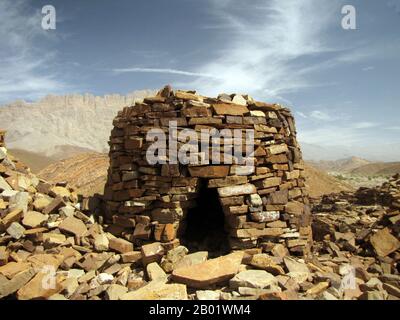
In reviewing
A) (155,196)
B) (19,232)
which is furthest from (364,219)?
(19,232)

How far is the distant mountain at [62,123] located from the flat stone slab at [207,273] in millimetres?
61953

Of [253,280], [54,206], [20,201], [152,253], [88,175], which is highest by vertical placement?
[88,175]

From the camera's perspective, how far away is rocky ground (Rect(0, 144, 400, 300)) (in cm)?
440

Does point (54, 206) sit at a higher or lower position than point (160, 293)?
higher

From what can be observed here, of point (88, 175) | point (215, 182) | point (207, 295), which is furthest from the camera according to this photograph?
point (88, 175)

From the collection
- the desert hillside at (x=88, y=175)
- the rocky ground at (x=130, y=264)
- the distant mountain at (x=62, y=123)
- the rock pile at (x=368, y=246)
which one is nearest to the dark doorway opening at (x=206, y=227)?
the rocky ground at (x=130, y=264)

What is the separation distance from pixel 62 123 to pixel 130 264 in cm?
8298

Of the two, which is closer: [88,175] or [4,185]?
[4,185]

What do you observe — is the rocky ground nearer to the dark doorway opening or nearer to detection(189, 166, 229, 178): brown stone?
Result: the dark doorway opening

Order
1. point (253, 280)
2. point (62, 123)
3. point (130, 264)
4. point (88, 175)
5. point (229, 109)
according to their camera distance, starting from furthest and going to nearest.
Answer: point (62, 123), point (88, 175), point (229, 109), point (130, 264), point (253, 280)

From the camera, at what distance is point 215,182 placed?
5.54 m

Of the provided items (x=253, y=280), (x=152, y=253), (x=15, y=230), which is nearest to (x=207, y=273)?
(x=253, y=280)

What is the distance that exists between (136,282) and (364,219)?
777 cm

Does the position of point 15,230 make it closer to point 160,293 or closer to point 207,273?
point 160,293
